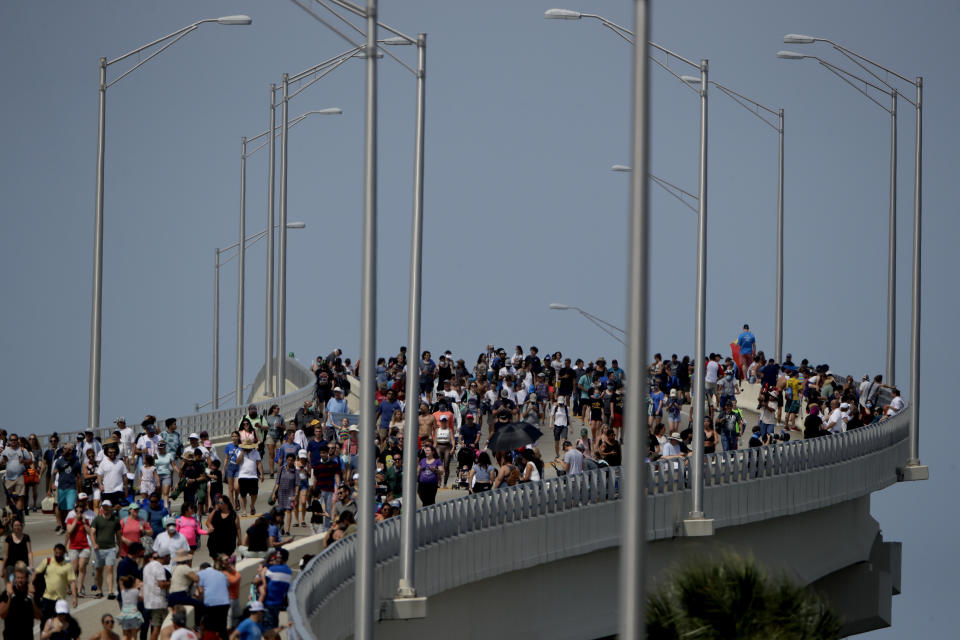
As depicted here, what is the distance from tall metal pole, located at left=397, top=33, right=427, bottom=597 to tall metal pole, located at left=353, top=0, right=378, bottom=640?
14.0 feet

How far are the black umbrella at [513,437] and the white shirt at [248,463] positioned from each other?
4757 mm

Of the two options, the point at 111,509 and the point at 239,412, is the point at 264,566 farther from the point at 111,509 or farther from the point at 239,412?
the point at 239,412

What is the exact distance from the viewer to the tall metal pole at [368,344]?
72.8ft

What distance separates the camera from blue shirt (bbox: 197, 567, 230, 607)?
24.3 meters

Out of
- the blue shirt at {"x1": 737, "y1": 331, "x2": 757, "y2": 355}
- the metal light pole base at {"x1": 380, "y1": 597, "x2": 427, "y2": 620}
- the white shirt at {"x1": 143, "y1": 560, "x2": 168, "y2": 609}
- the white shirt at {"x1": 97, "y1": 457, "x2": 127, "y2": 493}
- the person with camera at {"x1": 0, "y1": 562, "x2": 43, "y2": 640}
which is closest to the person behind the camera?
the person with camera at {"x1": 0, "y1": 562, "x2": 43, "y2": 640}

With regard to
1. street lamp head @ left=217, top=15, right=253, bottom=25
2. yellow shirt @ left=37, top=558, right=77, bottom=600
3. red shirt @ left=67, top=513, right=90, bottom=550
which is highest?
street lamp head @ left=217, top=15, right=253, bottom=25

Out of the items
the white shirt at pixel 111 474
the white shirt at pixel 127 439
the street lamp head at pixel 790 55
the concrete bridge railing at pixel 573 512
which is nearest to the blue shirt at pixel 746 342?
the concrete bridge railing at pixel 573 512

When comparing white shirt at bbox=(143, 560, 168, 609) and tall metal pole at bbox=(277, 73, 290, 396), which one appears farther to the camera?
tall metal pole at bbox=(277, 73, 290, 396)

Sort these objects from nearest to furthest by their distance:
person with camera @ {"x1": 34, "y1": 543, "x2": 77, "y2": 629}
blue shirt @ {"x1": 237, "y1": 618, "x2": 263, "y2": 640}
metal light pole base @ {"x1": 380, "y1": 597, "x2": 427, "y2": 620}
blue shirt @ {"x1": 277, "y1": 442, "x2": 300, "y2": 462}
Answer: blue shirt @ {"x1": 237, "y1": 618, "x2": 263, "y2": 640}
person with camera @ {"x1": 34, "y1": 543, "x2": 77, "y2": 629}
metal light pole base @ {"x1": 380, "y1": 597, "x2": 427, "y2": 620}
blue shirt @ {"x1": 277, "y1": 442, "x2": 300, "y2": 462}

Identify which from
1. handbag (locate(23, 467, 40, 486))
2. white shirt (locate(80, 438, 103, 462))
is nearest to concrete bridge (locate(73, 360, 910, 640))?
white shirt (locate(80, 438, 103, 462))

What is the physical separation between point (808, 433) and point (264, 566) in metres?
24.0

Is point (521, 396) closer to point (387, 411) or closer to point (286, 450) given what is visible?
point (387, 411)

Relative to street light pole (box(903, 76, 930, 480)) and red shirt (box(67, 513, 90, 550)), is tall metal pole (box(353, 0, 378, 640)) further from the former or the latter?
street light pole (box(903, 76, 930, 480))

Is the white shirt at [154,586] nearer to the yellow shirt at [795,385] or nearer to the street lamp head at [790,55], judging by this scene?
the street lamp head at [790,55]
